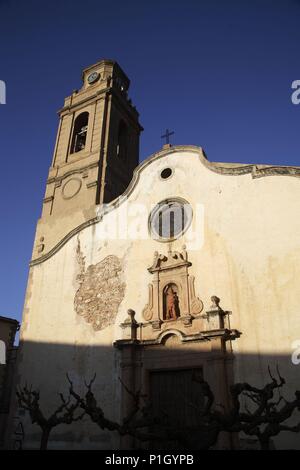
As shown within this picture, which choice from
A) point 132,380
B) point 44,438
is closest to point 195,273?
point 132,380

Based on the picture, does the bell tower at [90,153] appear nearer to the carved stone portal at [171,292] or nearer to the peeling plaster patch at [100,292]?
the peeling plaster patch at [100,292]

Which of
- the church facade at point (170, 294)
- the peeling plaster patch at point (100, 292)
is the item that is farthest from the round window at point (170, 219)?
the peeling plaster patch at point (100, 292)

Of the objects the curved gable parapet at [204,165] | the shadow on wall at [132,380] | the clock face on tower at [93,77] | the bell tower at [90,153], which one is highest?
the clock face on tower at [93,77]

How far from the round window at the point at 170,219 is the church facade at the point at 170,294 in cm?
4

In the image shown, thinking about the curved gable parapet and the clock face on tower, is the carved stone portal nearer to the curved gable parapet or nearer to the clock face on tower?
the curved gable parapet

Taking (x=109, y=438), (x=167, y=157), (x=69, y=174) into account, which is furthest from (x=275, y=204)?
(x=69, y=174)

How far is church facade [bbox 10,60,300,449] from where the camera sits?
31.8 feet

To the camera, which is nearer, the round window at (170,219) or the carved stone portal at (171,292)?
the carved stone portal at (171,292)

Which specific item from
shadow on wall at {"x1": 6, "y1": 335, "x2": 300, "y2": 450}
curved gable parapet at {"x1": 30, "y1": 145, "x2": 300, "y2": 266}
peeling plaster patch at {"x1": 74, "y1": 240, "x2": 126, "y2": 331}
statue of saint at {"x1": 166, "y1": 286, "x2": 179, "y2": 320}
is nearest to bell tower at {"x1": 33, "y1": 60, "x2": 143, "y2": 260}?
curved gable parapet at {"x1": 30, "y1": 145, "x2": 300, "y2": 266}

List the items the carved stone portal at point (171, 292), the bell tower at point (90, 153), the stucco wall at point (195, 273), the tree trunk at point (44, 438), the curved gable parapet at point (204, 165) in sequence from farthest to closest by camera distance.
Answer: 1. the bell tower at point (90, 153)
2. the curved gable parapet at point (204, 165)
3. the carved stone portal at point (171, 292)
4. the stucco wall at point (195, 273)
5. the tree trunk at point (44, 438)

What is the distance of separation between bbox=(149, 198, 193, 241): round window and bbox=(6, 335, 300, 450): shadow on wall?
3318mm

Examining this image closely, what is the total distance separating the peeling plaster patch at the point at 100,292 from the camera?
1205cm
